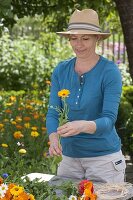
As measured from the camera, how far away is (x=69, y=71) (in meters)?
2.94

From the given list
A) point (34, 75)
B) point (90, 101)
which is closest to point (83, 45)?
point (90, 101)

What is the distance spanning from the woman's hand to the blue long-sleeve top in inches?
5.3

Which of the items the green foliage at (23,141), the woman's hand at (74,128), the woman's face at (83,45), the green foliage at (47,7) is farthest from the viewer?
the green foliage at (47,7)

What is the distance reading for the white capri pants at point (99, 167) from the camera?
2.91m

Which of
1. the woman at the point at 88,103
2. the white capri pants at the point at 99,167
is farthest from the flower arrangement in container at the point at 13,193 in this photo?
the white capri pants at the point at 99,167

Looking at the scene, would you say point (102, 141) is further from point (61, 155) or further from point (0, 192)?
point (0, 192)

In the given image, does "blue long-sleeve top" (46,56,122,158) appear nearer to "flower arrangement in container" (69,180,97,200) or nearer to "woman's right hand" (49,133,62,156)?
"woman's right hand" (49,133,62,156)

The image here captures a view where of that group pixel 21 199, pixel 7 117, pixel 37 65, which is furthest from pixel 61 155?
pixel 37 65

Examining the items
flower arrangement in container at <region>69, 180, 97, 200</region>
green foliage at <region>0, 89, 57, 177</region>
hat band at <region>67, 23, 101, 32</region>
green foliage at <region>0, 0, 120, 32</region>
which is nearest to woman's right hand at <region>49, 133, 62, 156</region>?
flower arrangement in container at <region>69, 180, 97, 200</region>

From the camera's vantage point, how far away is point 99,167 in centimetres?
292

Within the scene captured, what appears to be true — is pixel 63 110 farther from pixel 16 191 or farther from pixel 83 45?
pixel 16 191

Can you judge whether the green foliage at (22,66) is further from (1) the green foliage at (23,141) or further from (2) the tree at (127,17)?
(2) the tree at (127,17)

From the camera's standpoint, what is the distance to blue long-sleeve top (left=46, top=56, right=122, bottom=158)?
109 inches

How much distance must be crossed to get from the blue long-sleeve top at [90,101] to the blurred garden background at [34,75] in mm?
190
